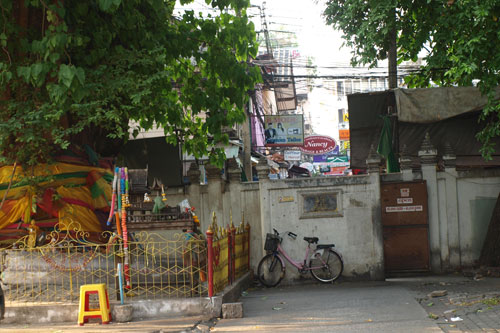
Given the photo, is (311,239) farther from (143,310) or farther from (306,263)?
(143,310)

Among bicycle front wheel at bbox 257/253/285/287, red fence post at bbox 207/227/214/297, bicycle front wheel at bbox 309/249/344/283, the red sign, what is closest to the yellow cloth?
red fence post at bbox 207/227/214/297

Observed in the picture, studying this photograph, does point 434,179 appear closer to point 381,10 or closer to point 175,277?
point 381,10

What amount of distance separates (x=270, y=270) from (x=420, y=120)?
4.93 metres

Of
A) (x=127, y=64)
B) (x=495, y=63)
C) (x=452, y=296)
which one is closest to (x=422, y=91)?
(x=495, y=63)

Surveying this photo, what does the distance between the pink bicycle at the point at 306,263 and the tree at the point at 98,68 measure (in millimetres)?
2847

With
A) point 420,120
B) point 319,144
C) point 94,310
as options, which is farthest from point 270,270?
point 319,144

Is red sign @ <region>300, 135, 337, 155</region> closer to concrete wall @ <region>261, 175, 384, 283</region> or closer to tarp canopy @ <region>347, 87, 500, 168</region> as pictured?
tarp canopy @ <region>347, 87, 500, 168</region>

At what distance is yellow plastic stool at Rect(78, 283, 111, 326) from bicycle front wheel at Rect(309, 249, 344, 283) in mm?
5765

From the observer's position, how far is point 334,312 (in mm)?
8758

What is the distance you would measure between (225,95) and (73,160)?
128 inches

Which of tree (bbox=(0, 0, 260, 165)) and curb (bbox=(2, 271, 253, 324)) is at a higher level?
tree (bbox=(0, 0, 260, 165))

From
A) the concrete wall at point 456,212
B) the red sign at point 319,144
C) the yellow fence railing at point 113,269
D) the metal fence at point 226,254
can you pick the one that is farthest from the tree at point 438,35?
the red sign at point 319,144

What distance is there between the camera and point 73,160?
1045 centimetres

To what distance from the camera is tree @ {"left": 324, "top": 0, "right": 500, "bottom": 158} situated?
9328mm
